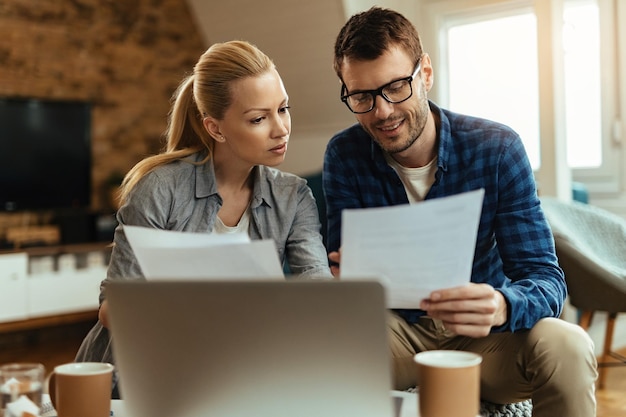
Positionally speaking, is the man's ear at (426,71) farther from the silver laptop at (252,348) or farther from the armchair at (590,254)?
the armchair at (590,254)

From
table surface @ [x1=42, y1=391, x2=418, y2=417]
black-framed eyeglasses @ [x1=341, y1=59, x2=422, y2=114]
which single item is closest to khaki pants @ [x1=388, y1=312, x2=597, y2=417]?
table surface @ [x1=42, y1=391, x2=418, y2=417]

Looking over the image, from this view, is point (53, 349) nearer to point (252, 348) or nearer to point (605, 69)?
point (605, 69)

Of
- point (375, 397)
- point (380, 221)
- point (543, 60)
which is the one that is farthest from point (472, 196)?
point (543, 60)

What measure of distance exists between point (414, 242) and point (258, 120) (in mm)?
817

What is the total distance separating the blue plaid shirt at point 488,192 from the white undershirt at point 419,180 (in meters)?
0.03

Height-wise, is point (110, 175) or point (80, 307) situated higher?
Result: point (110, 175)

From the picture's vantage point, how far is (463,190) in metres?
1.65

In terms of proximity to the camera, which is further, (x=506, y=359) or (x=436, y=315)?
(x=506, y=359)

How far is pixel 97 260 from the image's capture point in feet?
14.6

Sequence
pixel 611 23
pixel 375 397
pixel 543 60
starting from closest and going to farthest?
pixel 375 397 < pixel 543 60 < pixel 611 23

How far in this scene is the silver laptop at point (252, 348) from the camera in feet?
2.66

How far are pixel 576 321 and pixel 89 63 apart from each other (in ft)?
11.0

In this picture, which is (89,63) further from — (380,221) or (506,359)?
(380,221)

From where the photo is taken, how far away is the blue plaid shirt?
1.52m
